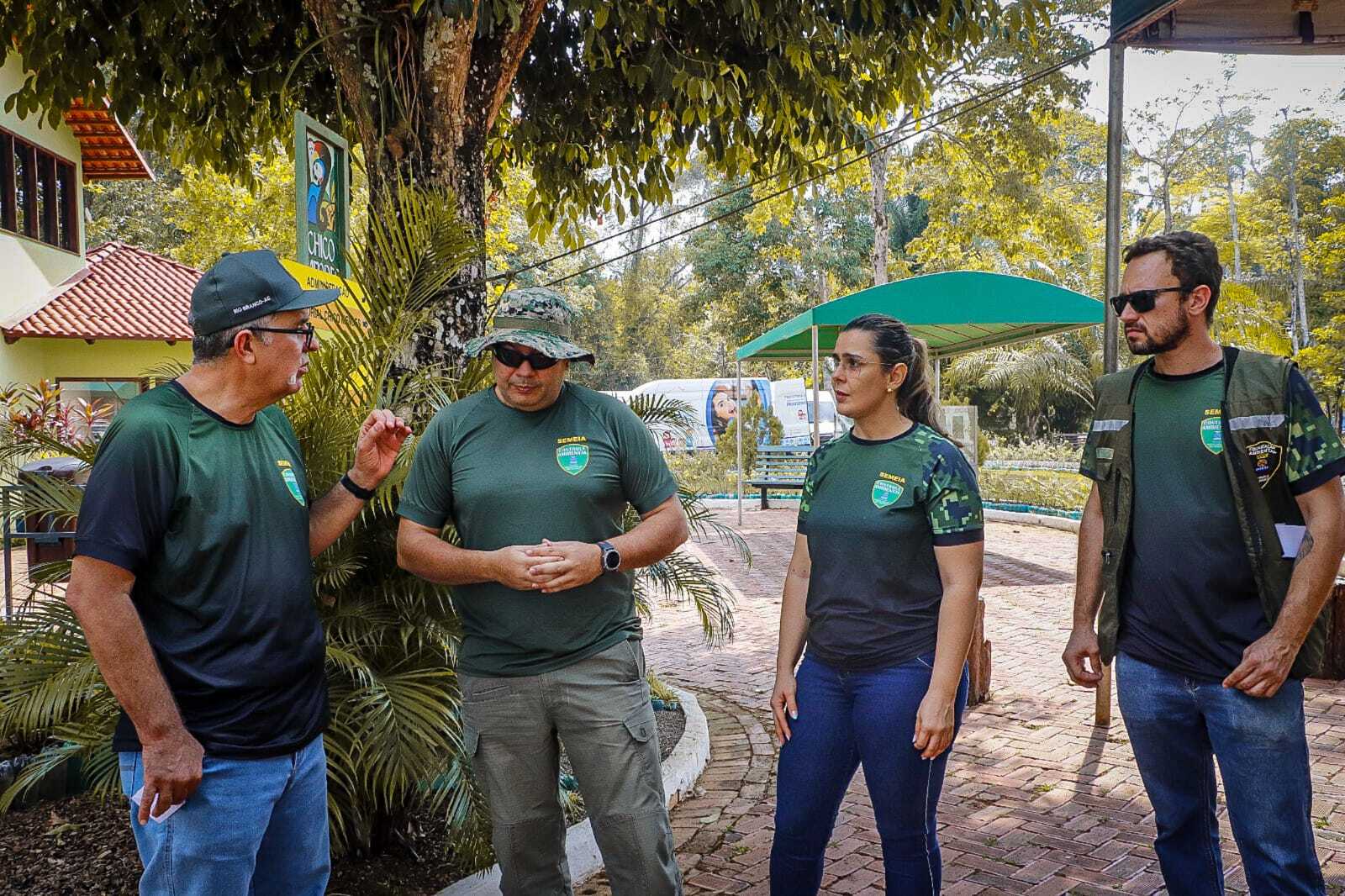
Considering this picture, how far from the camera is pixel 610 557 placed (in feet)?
8.79

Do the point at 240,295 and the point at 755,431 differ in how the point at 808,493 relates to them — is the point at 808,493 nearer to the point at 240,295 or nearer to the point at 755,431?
the point at 240,295

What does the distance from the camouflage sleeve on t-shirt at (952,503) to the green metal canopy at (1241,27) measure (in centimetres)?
274

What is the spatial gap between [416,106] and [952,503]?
311 cm

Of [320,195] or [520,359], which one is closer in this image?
[520,359]

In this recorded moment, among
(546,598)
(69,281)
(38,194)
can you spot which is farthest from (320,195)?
A: (69,281)

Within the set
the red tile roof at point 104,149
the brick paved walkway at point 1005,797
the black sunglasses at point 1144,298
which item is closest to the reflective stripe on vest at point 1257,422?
the black sunglasses at point 1144,298

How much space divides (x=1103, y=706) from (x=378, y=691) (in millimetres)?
3905

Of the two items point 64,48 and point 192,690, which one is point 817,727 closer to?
point 192,690

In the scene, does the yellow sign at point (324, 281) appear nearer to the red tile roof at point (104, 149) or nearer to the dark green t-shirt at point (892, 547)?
the dark green t-shirt at point (892, 547)

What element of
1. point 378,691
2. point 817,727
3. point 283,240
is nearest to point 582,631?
point 817,727

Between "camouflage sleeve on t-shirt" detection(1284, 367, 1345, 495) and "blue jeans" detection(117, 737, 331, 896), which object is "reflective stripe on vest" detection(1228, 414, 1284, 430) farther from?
"blue jeans" detection(117, 737, 331, 896)

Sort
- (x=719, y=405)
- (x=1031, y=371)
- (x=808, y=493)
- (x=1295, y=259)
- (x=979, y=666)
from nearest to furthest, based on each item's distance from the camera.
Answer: (x=808, y=493) < (x=979, y=666) < (x=719, y=405) < (x=1031, y=371) < (x=1295, y=259)

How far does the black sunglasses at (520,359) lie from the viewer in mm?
2744

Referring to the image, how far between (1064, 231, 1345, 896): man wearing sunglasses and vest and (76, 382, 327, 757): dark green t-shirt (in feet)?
7.02
